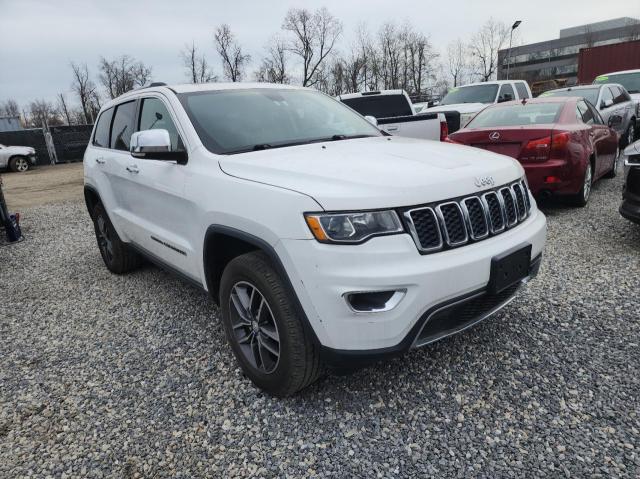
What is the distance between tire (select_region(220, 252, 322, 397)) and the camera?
85.4 inches

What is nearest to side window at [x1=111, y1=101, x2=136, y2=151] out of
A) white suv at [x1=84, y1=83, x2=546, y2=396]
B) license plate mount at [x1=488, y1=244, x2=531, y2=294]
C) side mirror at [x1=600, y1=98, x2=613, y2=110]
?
white suv at [x1=84, y1=83, x2=546, y2=396]

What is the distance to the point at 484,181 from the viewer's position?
233cm

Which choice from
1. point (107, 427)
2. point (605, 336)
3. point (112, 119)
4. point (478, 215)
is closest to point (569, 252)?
Result: point (605, 336)

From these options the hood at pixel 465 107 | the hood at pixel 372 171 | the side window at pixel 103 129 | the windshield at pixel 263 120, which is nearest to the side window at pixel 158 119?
Answer: the windshield at pixel 263 120

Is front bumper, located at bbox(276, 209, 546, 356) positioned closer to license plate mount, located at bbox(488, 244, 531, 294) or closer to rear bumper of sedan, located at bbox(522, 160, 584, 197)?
license plate mount, located at bbox(488, 244, 531, 294)

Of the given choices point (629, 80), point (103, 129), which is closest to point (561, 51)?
point (629, 80)

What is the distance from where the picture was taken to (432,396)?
2.46 m

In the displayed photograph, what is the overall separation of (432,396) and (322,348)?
788 mm

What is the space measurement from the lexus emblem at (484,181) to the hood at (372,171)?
0.06ft

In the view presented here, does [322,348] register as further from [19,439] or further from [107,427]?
[19,439]

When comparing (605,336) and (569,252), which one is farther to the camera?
(569,252)

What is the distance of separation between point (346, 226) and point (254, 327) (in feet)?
2.89

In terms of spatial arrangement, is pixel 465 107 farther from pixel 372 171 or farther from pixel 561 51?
pixel 561 51

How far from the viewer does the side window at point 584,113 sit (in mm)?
6203
